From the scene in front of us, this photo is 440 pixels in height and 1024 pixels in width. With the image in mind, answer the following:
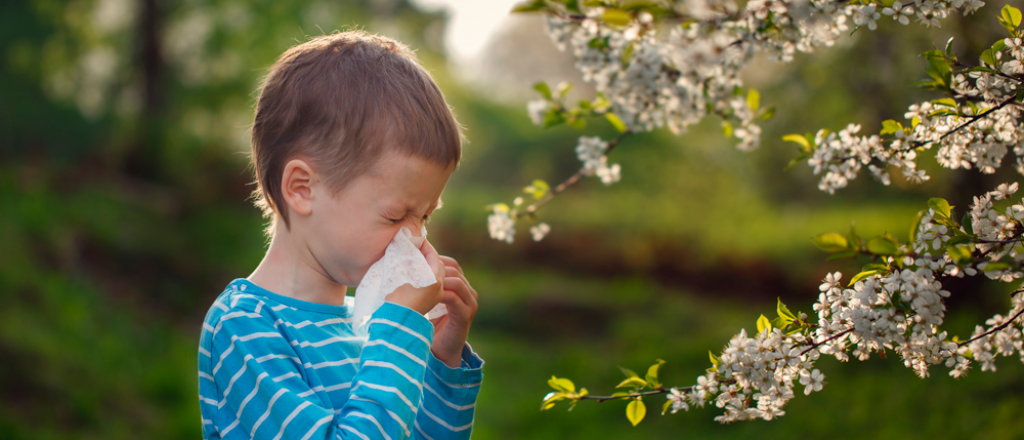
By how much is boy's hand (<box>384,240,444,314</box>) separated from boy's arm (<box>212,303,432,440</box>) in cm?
3

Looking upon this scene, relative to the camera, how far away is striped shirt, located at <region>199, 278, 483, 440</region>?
117 centimetres

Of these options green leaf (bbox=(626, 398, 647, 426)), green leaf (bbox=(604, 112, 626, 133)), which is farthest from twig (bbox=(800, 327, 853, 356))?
green leaf (bbox=(604, 112, 626, 133))

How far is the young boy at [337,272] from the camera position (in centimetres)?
120

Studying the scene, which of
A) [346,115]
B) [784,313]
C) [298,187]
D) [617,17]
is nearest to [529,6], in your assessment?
[617,17]

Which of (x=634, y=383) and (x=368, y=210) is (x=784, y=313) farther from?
(x=368, y=210)

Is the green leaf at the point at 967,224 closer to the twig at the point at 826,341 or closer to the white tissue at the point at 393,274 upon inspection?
the twig at the point at 826,341

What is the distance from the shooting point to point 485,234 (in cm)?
850

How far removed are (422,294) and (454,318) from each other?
9.4 inches

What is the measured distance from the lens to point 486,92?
11039mm

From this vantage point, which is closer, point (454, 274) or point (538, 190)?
point (454, 274)

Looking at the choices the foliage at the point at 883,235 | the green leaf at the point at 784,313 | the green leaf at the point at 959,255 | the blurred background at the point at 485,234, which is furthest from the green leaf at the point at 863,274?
the blurred background at the point at 485,234

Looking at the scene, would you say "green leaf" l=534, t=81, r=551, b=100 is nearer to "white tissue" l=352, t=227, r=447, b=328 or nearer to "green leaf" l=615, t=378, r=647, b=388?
"white tissue" l=352, t=227, r=447, b=328

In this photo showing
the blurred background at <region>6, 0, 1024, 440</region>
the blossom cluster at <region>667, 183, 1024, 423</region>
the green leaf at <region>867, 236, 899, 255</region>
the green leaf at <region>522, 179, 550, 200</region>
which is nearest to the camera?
the green leaf at <region>867, 236, 899, 255</region>

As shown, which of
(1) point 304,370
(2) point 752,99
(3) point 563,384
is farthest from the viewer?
(2) point 752,99
